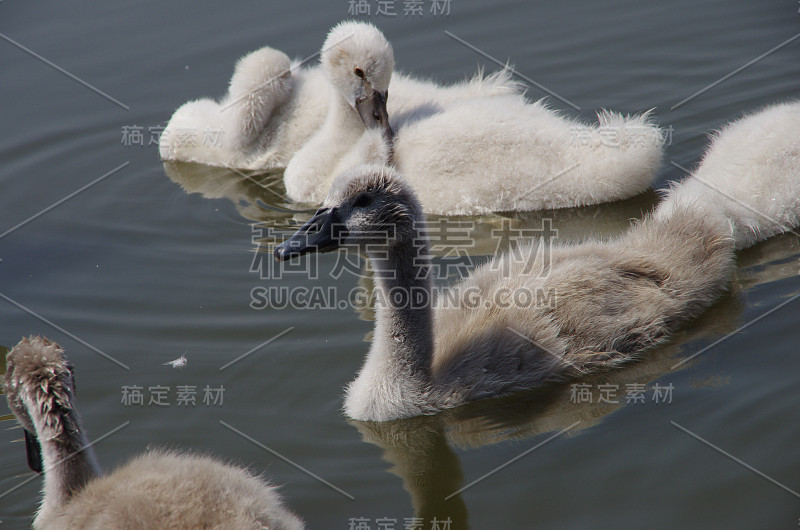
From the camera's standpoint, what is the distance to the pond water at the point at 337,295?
432cm

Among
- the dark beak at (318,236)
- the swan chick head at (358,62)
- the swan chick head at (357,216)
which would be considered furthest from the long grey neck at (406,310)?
the swan chick head at (358,62)

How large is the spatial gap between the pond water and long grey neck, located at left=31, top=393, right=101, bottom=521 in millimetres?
550

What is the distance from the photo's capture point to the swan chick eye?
4531 mm

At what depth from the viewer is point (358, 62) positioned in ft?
21.8

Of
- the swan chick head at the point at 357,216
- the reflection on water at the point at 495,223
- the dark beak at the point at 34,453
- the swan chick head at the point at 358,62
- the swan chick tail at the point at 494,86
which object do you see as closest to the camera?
the dark beak at the point at 34,453

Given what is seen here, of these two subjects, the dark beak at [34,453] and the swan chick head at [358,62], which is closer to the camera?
the dark beak at [34,453]

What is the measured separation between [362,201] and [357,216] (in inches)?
3.3

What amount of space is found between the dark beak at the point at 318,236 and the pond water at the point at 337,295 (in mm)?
915

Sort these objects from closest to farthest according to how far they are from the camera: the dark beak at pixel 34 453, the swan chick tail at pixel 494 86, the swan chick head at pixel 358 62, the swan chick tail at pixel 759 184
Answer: the dark beak at pixel 34 453 → the swan chick tail at pixel 759 184 → the swan chick head at pixel 358 62 → the swan chick tail at pixel 494 86

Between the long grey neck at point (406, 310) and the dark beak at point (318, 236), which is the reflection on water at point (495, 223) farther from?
the dark beak at point (318, 236)

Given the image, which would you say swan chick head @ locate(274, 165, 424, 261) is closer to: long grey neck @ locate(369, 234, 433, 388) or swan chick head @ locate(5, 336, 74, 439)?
long grey neck @ locate(369, 234, 433, 388)

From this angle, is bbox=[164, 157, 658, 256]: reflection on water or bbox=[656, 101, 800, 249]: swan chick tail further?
bbox=[164, 157, 658, 256]: reflection on water

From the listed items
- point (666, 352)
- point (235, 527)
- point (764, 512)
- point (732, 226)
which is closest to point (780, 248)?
point (732, 226)

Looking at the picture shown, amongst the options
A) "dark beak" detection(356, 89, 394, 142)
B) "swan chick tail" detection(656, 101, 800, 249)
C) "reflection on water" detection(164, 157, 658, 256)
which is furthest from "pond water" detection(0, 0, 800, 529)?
"dark beak" detection(356, 89, 394, 142)
